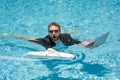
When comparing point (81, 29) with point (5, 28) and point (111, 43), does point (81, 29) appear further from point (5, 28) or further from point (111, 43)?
point (5, 28)

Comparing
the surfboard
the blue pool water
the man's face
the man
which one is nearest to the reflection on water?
the blue pool water

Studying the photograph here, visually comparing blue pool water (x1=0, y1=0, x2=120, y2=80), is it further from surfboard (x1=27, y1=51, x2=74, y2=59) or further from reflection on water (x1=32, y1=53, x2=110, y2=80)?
surfboard (x1=27, y1=51, x2=74, y2=59)

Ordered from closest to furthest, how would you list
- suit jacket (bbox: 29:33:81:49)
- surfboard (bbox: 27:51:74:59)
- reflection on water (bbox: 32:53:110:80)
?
1. reflection on water (bbox: 32:53:110:80)
2. surfboard (bbox: 27:51:74:59)
3. suit jacket (bbox: 29:33:81:49)

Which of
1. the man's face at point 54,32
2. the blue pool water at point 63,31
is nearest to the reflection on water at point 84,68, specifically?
the blue pool water at point 63,31

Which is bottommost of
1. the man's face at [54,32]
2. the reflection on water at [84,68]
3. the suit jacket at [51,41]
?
the reflection on water at [84,68]

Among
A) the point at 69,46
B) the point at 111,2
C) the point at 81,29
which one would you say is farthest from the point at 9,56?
the point at 111,2

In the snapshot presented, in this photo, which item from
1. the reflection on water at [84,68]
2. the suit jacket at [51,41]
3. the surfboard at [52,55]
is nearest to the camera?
the reflection on water at [84,68]

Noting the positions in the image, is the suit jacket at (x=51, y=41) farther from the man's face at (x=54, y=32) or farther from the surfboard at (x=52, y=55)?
the surfboard at (x=52, y=55)

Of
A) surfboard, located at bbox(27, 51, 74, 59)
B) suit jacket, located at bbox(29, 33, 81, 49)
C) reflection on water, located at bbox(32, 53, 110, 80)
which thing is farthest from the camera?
suit jacket, located at bbox(29, 33, 81, 49)

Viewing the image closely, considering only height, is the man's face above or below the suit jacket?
above

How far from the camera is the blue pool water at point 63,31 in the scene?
620cm

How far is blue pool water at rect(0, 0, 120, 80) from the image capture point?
244 inches

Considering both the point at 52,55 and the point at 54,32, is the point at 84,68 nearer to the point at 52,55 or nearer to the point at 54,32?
the point at 52,55

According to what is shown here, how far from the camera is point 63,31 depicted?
8422mm
